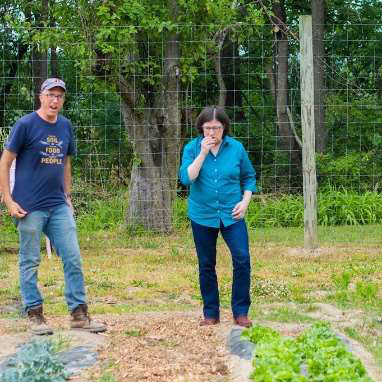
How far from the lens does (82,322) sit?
20.3ft

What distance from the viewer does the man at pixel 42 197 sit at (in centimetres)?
603

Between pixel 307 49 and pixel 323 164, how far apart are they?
7.63m

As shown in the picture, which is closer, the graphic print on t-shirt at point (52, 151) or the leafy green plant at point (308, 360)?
the leafy green plant at point (308, 360)

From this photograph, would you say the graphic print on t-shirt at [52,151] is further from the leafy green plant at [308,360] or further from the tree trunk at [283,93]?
the tree trunk at [283,93]

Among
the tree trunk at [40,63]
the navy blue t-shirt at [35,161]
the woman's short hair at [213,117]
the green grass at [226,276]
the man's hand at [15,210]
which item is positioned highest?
the tree trunk at [40,63]

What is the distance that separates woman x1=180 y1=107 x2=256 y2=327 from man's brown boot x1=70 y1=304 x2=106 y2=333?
38.0 inches

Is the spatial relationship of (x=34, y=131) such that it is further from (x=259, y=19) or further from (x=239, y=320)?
(x=259, y=19)

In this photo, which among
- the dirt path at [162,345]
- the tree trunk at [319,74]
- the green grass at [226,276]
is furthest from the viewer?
the tree trunk at [319,74]

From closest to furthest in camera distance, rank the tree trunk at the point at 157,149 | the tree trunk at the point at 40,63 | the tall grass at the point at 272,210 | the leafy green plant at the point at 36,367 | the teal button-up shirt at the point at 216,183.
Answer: the leafy green plant at the point at 36,367, the teal button-up shirt at the point at 216,183, the tree trunk at the point at 157,149, the tall grass at the point at 272,210, the tree trunk at the point at 40,63

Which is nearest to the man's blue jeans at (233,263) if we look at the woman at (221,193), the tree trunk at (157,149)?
the woman at (221,193)

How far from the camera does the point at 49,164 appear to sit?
6098 mm

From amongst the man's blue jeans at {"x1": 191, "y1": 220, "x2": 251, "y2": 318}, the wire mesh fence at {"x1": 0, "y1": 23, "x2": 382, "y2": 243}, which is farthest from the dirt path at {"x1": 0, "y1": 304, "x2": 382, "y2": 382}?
the wire mesh fence at {"x1": 0, "y1": 23, "x2": 382, "y2": 243}

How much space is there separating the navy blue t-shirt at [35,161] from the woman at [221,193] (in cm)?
96

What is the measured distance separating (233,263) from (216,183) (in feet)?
2.02
